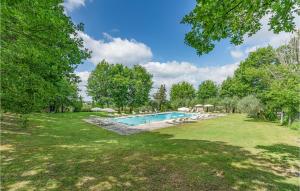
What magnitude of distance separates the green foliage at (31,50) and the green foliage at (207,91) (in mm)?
44367

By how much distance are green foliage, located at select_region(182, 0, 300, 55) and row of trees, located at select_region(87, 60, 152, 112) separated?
28.4 metres

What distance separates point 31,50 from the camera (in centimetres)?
469

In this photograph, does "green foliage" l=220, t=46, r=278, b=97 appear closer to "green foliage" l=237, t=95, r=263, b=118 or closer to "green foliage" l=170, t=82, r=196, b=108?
"green foliage" l=237, t=95, r=263, b=118

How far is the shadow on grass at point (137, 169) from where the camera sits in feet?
14.1

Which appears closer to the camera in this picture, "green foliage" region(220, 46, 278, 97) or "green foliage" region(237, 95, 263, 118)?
"green foliage" region(237, 95, 263, 118)

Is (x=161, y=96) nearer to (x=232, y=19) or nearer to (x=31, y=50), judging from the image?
(x=31, y=50)

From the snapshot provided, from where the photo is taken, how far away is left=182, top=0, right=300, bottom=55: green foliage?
10.9 ft

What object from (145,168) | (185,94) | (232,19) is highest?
(185,94)

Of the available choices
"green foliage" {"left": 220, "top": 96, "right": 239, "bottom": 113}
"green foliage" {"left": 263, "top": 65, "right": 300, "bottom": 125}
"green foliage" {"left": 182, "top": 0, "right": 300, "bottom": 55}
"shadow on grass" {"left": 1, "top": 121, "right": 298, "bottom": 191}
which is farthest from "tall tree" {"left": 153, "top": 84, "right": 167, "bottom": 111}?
"green foliage" {"left": 182, "top": 0, "right": 300, "bottom": 55}

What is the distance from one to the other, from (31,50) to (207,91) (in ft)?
153

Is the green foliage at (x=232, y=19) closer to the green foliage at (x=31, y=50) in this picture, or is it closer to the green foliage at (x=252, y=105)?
the green foliage at (x=31, y=50)

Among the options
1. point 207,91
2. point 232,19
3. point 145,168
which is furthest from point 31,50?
point 207,91

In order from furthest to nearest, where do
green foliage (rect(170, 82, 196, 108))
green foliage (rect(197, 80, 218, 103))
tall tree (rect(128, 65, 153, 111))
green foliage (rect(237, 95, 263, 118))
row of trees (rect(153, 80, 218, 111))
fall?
green foliage (rect(170, 82, 196, 108)) < green foliage (rect(197, 80, 218, 103)) < row of trees (rect(153, 80, 218, 111)) < tall tree (rect(128, 65, 153, 111)) < green foliage (rect(237, 95, 263, 118))

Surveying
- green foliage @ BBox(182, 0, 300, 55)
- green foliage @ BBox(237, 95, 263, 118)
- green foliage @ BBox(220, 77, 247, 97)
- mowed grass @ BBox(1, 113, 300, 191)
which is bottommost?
mowed grass @ BBox(1, 113, 300, 191)
